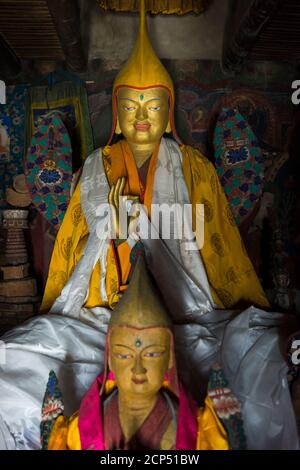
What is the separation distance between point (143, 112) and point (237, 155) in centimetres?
85

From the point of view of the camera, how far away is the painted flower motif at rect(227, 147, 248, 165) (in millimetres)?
3381

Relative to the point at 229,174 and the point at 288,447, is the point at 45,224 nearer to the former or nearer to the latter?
the point at 229,174

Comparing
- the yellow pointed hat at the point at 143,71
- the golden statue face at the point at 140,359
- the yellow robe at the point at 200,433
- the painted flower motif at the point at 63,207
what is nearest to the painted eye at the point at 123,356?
the golden statue face at the point at 140,359

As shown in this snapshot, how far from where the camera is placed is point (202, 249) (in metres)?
2.93

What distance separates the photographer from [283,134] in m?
4.16

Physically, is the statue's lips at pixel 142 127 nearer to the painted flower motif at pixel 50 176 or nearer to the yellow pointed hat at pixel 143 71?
the yellow pointed hat at pixel 143 71

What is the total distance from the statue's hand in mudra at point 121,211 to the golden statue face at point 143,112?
A: 0.45 meters

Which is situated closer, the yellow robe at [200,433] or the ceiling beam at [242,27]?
the yellow robe at [200,433]

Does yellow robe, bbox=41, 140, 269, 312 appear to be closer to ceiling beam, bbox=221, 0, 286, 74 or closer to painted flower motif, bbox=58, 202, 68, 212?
painted flower motif, bbox=58, 202, 68, 212

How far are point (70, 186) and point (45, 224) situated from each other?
0.86 metres

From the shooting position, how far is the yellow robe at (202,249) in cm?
279

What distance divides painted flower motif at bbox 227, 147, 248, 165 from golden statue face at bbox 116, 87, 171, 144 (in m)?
0.65

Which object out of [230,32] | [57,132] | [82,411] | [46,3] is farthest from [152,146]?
[82,411]

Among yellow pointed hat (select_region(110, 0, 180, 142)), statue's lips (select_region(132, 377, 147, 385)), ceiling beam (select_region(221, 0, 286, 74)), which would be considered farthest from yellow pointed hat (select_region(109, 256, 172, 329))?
ceiling beam (select_region(221, 0, 286, 74))
